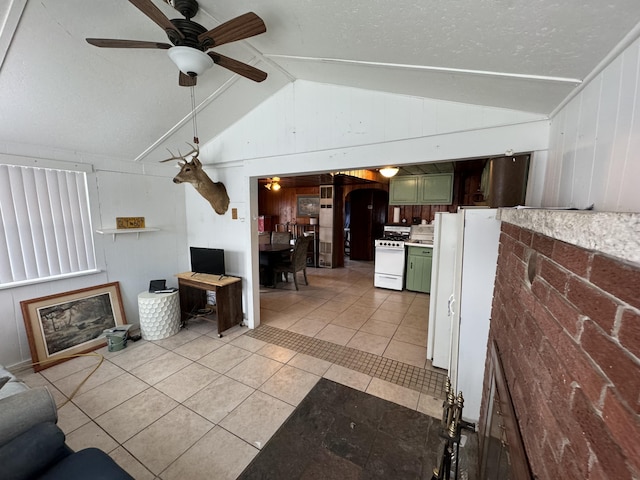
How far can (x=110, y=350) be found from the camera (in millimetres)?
2820

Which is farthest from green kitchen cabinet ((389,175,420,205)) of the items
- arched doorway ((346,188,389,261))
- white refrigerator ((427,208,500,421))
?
white refrigerator ((427,208,500,421))

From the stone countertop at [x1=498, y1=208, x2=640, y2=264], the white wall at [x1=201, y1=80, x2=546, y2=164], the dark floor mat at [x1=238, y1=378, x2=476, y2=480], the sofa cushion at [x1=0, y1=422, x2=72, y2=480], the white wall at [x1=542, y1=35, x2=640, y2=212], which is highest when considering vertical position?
the white wall at [x1=201, y1=80, x2=546, y2=164]

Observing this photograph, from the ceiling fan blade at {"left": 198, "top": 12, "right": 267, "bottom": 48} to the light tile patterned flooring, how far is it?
99.3 inches

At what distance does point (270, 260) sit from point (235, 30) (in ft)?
13.5

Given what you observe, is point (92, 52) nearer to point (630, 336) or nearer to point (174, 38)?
point (174, 38)

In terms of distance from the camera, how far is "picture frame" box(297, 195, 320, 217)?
24.4 feet

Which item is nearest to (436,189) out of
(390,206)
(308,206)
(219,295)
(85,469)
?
(390,206)

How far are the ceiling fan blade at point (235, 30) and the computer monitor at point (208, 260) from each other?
2.33 m

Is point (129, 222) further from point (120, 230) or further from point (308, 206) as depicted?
point (308, 206)

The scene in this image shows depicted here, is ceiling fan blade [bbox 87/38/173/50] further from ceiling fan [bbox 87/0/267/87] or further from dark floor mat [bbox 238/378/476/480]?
dark floor mat [bbox 238/378/476/480]

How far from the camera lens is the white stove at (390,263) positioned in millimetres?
4852

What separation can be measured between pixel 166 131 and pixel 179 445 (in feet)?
9.65

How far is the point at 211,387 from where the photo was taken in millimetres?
2258

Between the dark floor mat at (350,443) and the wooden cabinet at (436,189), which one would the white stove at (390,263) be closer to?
the wooden cabinet at (436,189)
